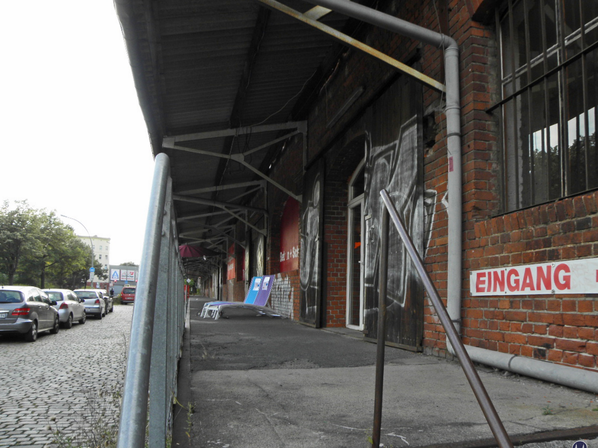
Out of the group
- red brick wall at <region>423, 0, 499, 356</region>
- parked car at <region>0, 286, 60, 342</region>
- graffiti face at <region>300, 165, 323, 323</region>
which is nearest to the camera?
red brick wall at <region>423, 0, 499, 356</region>

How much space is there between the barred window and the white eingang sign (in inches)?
21.5

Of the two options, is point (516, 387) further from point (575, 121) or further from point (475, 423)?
point (575, 121)

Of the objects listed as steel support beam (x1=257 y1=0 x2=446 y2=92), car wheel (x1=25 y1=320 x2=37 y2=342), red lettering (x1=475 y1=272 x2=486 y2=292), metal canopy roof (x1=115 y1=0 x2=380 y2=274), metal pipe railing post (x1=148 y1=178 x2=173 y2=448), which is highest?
metal canopy roof (x1=115 y1=0 x2=380 y2=274)

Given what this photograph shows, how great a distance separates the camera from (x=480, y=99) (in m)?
4.53

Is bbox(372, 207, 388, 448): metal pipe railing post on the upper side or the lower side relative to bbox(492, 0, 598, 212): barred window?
lower

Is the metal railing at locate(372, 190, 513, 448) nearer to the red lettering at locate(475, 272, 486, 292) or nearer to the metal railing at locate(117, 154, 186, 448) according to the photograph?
the metal railing at locate(117, 154, 186, 448)

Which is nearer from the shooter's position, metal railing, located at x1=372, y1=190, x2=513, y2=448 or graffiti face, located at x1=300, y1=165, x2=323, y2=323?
metal railing, located at x1=372, y1=190, x2=513, y2=448

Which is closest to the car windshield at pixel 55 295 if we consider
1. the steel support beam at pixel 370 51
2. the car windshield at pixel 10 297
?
the car windshield at pixel 10 297

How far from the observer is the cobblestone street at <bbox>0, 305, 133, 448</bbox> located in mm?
3617

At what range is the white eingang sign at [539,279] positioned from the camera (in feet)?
10.6

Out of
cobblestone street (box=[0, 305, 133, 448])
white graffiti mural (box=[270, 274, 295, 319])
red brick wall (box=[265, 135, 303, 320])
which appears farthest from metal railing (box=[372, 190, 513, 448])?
white graffiti mural (box=[270, 274, 295, 319])

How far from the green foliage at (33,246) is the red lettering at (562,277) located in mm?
45439

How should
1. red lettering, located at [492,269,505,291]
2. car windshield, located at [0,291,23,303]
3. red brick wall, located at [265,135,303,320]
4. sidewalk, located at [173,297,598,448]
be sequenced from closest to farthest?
sidewalk, located at [173,297,598,448] < red lettering, located at [492,269,505,291] < car windshield, located at [0,291,23,303] < red brick wall, located at [265,135,303,320]

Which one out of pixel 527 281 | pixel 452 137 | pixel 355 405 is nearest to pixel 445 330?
pixel 355 405
